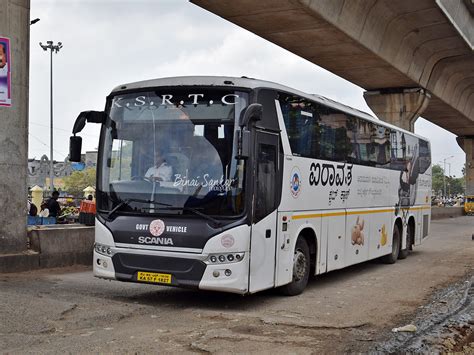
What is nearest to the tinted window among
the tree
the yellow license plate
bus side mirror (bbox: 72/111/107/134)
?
bus side mirror (bbox: 72/111/107/134)

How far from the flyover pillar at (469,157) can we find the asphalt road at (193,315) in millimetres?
50770

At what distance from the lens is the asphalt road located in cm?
691

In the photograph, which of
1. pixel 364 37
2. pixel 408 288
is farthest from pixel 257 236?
pixel 364 37

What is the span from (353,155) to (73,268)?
6.10m

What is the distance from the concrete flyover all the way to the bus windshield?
9686mm

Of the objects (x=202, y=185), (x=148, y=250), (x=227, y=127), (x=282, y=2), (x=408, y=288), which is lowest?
(x=408, y=288)

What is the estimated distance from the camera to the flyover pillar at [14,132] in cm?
1165

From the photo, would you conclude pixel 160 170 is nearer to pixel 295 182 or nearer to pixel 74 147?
pixel 74 147

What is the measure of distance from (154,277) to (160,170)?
152cm

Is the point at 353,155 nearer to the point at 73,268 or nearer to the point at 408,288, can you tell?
the point at 408,288

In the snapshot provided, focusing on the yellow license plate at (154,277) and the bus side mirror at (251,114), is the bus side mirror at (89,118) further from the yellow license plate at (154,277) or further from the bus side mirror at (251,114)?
the yellow license plate at (154,277)

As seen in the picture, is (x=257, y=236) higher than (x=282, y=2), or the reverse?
(x=282, y=2)

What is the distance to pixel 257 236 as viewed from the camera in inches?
355

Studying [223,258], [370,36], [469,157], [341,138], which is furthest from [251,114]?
[469,157]
